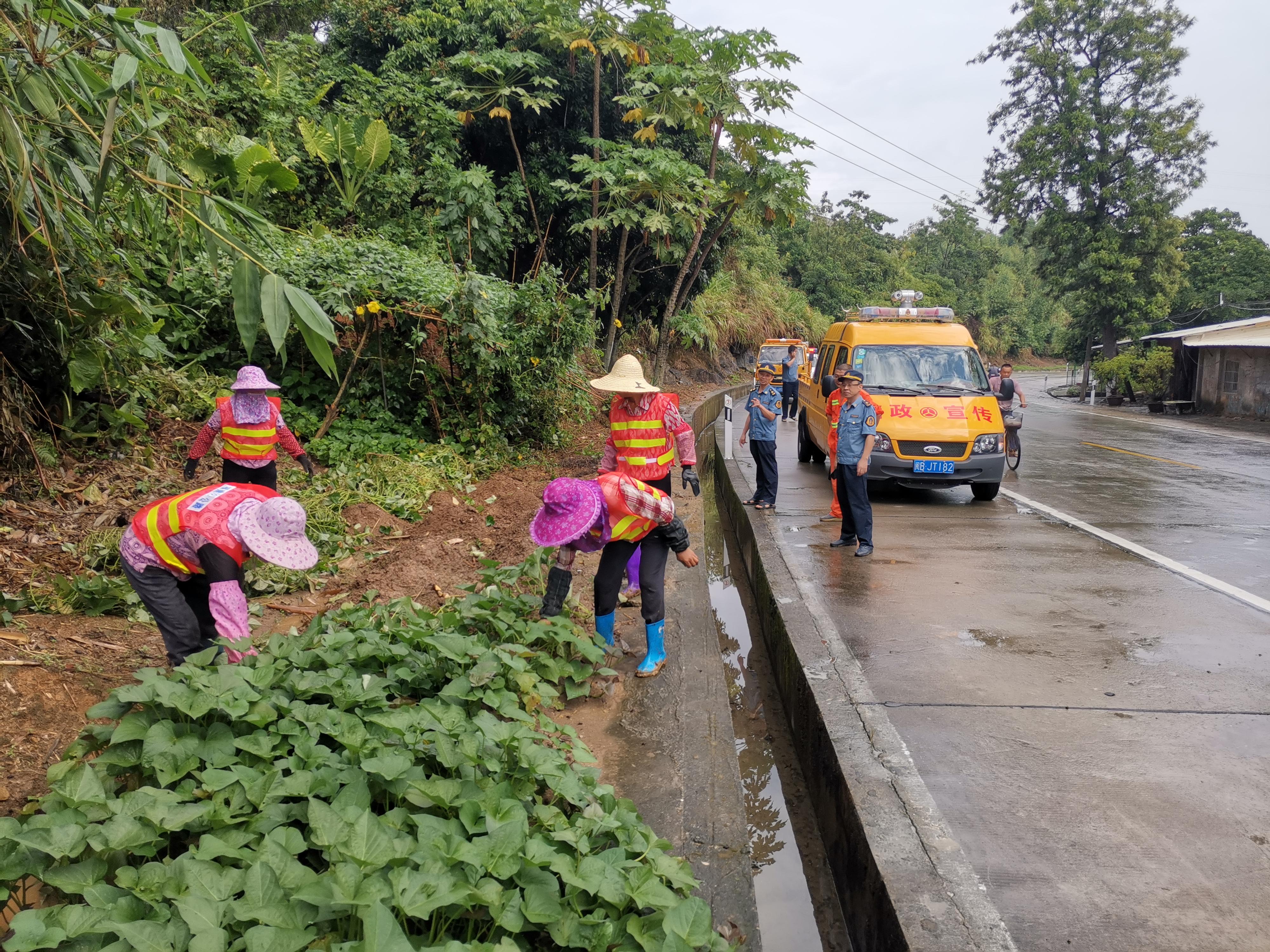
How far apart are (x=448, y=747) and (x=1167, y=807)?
10.0 feet

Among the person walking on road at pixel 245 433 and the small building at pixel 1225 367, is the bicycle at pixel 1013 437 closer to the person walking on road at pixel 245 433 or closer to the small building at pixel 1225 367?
the person walking on road at pixel 245 433

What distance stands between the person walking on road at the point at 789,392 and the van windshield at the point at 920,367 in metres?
8.38

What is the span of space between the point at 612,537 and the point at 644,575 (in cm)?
45

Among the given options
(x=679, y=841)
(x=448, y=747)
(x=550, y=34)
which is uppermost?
(x=550, y=34)

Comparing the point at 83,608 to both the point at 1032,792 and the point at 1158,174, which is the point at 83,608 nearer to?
the point at 1032,792

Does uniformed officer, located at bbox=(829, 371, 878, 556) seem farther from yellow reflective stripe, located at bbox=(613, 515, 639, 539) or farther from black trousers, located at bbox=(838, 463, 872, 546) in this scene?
Answer: yellow reflective stripe, located at bbox=(613, 515, 639, 539)

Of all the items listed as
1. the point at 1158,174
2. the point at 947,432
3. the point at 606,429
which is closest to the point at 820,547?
the point at 947,432

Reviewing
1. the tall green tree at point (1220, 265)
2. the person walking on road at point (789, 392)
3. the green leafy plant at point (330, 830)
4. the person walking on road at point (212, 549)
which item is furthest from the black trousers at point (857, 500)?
the tall green tree at point (1220, 265)

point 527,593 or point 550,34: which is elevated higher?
point 550,34

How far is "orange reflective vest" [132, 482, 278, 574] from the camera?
11.9ft

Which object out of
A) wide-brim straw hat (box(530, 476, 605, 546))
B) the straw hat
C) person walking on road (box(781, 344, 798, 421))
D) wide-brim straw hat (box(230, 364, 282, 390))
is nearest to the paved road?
wide-brim straw hat (box(530, 476, 605, 546))

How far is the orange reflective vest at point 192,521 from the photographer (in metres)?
3.63

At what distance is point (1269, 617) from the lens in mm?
6133

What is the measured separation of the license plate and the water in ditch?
12.9ft
